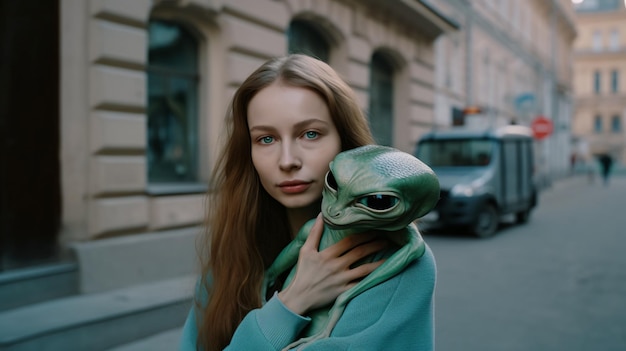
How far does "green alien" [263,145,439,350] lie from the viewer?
989 mm

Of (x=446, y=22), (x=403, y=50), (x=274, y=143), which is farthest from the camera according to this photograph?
(x=446, y=22)

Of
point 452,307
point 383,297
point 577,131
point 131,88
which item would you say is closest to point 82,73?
point 131,88

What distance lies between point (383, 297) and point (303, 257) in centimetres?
21

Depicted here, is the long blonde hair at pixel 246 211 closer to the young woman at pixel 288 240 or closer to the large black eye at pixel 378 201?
the young woman at pixel 288 240

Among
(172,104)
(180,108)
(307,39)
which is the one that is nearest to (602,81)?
(307,39)

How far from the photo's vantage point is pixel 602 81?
178 feet

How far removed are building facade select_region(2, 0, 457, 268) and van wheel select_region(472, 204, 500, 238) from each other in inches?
144

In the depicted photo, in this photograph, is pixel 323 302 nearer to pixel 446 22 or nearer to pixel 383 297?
pixel 383 297

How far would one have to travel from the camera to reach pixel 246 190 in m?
1.48

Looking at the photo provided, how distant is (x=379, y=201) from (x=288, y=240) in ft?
1.75

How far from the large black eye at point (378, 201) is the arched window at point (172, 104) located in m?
6.17

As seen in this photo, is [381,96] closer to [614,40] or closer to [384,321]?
[384,321]

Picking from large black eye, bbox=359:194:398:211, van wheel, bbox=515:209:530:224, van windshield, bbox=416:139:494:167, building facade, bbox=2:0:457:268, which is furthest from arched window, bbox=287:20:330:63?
large black eye, bbox=359:194:398:211

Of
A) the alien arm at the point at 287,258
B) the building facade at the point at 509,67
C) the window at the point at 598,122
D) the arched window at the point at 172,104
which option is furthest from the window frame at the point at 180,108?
the window at the point at 598,122
